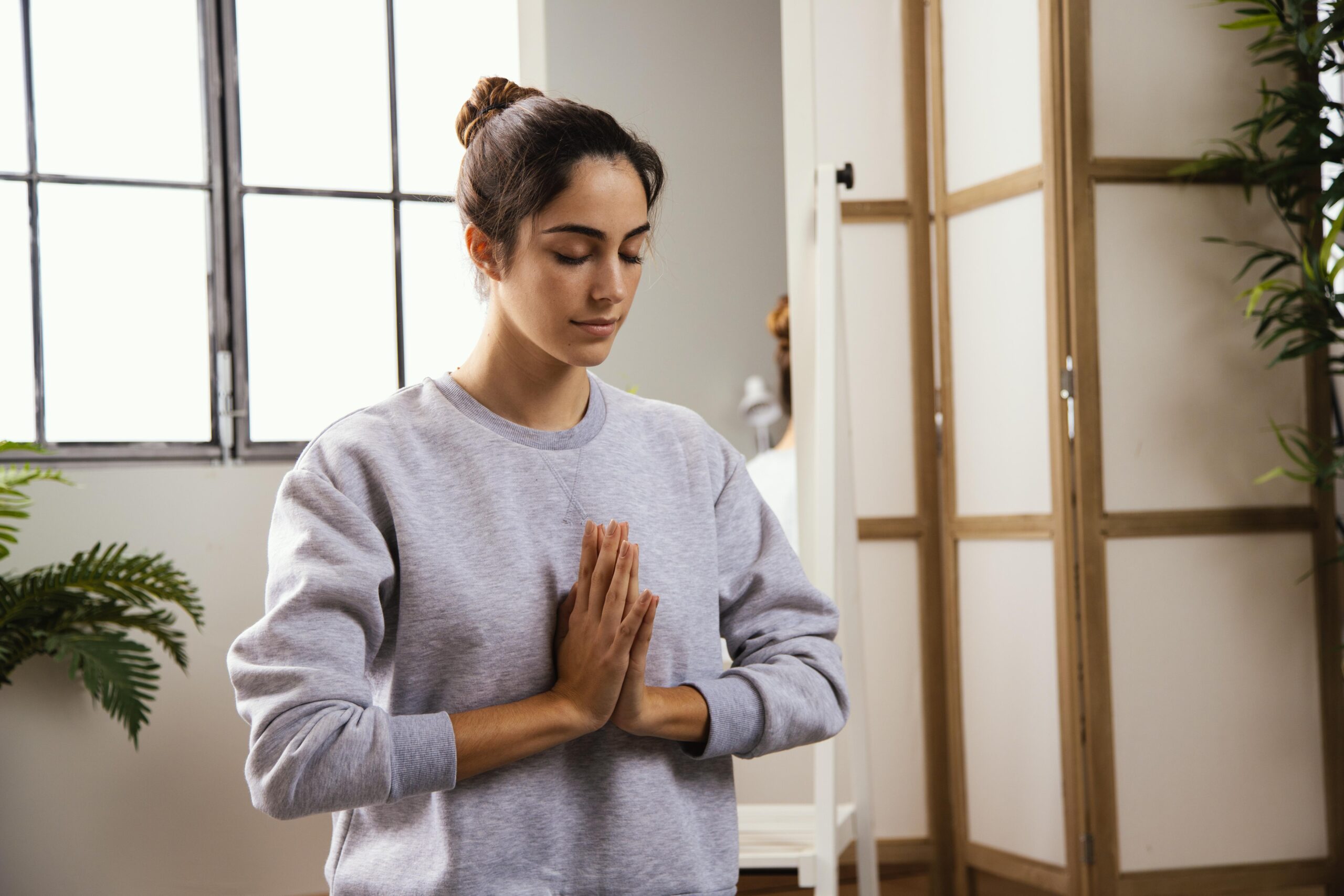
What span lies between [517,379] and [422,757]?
36 cm

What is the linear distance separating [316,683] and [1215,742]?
2221mm

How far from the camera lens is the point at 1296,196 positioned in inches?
98.8

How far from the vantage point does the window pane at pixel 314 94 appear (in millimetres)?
2996

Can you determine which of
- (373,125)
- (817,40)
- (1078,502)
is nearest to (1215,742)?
(1078,502)

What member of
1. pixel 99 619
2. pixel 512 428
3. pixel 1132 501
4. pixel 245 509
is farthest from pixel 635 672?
pixel 245 509

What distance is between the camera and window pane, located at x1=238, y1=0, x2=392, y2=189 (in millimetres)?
2996

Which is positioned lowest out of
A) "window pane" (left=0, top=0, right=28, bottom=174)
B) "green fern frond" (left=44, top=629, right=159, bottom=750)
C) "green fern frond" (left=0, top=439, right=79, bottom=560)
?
"green fern frond" (left=44, top=629, right=159, bottom=750)

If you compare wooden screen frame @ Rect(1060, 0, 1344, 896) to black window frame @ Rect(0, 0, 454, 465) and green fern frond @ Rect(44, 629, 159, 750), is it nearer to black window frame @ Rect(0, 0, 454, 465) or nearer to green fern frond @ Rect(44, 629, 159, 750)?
black window frame @ Rect(0, 0, 454, 465)

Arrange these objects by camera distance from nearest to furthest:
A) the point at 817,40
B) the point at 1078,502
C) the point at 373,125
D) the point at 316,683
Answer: the point at 316,683 < the point at 1078,502 < the point at 817,40 < the point at 373,125

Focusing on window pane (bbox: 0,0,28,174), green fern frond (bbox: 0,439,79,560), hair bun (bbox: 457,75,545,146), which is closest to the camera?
hair bun (bbox: 457,75,545,146)

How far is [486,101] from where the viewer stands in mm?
1158

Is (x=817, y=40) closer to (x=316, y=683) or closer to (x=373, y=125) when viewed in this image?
(x=373, y=125)

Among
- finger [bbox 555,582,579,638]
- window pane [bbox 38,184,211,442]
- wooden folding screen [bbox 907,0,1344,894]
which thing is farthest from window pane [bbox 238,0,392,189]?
finger [bbox 555,582,579,638]

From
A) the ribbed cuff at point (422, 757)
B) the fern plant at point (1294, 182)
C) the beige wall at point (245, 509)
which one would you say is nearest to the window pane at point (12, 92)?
the beige wall at point (245, 509)
